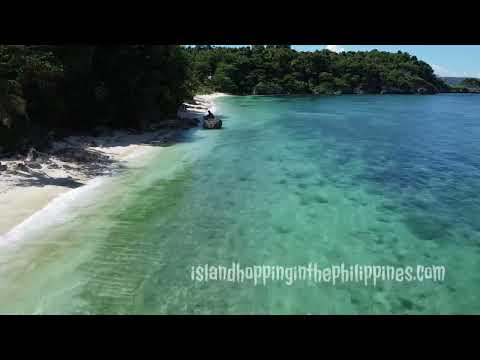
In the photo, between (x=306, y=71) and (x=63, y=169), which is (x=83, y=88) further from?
(x=306, y=71)

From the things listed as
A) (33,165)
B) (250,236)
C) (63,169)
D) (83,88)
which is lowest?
(250,236)

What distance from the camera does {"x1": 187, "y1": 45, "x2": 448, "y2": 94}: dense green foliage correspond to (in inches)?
4038

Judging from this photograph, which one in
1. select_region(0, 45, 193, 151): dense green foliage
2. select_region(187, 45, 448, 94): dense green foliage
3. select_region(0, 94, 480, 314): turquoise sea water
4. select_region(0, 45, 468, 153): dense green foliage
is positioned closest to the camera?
select_region(0, 94, 480, 314): turquoise sea water

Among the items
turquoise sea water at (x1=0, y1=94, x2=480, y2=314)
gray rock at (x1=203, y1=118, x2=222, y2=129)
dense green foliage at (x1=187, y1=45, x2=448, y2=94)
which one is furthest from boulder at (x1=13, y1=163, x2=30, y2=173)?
dense green foliage at (x1=187, y1=45, x2=448, y2=94)

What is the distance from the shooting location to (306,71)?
385ft

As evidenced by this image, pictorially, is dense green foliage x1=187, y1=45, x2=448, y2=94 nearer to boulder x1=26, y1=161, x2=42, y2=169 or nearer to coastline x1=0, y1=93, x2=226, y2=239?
coastline x1=0, y1=93, x2=226, y2=239

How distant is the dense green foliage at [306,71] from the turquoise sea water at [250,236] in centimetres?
6772

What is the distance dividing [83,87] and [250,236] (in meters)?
20.7

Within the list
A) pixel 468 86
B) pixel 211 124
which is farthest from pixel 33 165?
pixel 468 86

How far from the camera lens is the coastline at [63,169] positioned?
15584 mm

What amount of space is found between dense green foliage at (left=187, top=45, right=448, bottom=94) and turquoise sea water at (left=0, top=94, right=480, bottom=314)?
222ft

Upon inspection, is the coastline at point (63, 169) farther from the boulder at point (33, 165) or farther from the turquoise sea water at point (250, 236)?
the turquoise sea water at point (250, 236)
